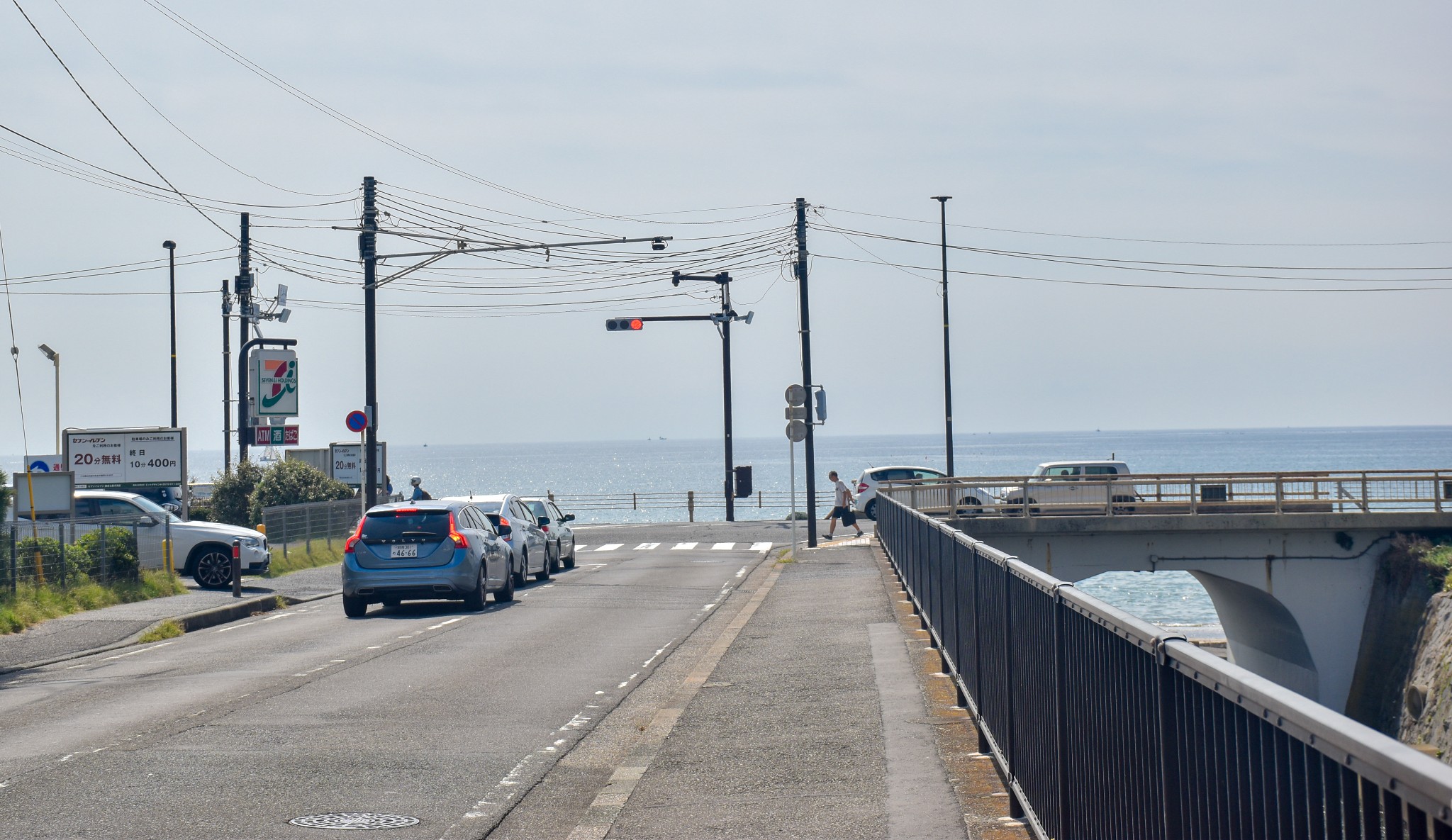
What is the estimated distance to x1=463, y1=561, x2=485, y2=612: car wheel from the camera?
1923 cm

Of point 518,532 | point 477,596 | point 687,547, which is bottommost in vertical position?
point 687,547

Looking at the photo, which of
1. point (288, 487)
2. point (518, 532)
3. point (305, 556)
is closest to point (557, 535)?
point (518, 532)

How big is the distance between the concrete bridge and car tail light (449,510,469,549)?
48.6ft

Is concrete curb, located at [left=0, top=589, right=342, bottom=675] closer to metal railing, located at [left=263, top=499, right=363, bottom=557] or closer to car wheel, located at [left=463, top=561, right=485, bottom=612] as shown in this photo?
car wheel, located at [left=463, top=561, right=485, bottom=612]

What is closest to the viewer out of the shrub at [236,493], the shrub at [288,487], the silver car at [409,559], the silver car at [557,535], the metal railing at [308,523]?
the silver car at [409,559]

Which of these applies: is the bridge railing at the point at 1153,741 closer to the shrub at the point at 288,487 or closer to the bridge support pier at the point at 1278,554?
the bridge support pier at the point at 1278,554

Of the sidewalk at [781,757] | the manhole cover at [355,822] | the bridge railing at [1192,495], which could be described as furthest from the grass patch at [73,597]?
the bridge railing at [1192,495]

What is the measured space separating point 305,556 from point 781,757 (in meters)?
23.0

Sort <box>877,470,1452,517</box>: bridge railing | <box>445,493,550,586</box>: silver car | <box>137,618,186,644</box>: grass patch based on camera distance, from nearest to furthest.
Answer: <box>137,618,186,644</box>: grass patch, <box>445,493,550,586</box>: silver car, <box>877,470,1452,517</box>: bridge railing

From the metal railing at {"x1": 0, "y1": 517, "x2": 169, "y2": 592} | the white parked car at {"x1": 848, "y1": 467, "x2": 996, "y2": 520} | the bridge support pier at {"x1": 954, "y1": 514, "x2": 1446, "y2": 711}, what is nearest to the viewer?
the metal railing at {"x1": 0, "y1": 517, "x2": 169, "y2": 592}

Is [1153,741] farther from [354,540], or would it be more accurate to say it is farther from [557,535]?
[557,535]

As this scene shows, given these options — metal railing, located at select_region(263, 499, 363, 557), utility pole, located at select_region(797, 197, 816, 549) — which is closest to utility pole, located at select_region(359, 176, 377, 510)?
metal railing, located at select_region(263, 499, 363, 557)

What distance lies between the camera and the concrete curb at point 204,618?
49.3ft

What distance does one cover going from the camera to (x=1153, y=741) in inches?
157
